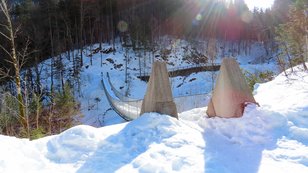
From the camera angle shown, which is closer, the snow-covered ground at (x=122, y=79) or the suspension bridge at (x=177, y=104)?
the suspension bridge at (x=177, y=104)

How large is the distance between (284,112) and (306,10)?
974cm

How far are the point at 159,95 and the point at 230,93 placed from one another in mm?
1637

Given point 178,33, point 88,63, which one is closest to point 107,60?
point 88,63

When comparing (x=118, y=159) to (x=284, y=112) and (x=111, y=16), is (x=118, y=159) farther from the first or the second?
(x=111, y=16)

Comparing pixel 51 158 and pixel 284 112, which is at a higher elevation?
pixel 284 112

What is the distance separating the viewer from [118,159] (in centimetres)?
446

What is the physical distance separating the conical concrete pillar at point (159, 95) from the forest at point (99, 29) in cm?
976

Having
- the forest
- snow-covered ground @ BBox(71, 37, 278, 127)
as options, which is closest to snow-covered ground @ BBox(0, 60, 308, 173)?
the forest

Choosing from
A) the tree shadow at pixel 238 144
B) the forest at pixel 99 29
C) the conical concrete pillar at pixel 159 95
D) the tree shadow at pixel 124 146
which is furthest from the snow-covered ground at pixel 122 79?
the tree shadow at pixel 238 144

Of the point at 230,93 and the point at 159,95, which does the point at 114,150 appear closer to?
the point at 159,95

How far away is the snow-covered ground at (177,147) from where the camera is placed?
4.20 meters

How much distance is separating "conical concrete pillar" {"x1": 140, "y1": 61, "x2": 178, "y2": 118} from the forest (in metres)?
9.76

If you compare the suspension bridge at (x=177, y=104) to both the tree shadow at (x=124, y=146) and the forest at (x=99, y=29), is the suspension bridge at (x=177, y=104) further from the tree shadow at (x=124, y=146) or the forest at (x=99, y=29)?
the tree shadow at (x=124, y=146)

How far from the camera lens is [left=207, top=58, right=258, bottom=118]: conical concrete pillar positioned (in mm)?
6637
